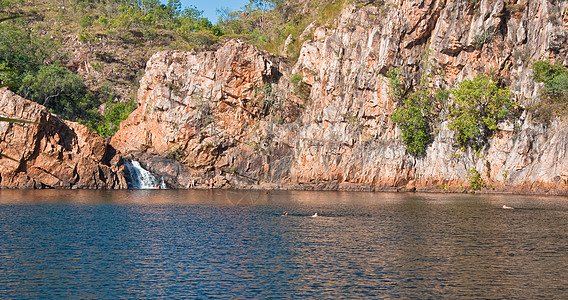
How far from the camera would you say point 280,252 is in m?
41.9

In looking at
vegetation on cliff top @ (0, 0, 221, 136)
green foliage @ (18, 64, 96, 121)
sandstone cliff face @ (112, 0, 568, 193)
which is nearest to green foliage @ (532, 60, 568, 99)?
sandstone cliff face @ (112, 0, 568, 193)

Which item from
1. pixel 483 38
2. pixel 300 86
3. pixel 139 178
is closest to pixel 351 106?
pixel 300 86

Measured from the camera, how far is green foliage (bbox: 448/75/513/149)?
336ft

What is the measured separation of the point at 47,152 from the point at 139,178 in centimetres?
2171

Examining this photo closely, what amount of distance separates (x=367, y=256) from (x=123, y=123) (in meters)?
104

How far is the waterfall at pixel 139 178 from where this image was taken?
117 meters

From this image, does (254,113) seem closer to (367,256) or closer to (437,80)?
(437,80)

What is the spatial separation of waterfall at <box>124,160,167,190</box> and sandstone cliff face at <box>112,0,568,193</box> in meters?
2.28

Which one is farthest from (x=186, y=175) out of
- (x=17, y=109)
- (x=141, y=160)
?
(x=17, y=109)

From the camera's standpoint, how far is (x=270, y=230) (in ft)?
175

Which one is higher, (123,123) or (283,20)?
(283,20)

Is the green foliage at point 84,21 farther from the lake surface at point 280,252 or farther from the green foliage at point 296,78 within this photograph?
the lake surface at point 280,252

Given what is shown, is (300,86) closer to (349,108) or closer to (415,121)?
(349,108)

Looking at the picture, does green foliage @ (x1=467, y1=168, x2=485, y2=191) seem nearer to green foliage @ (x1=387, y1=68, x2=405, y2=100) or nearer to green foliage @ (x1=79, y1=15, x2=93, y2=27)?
green foliage @ (x1=387, y1=68, x2=405, y2=100)
